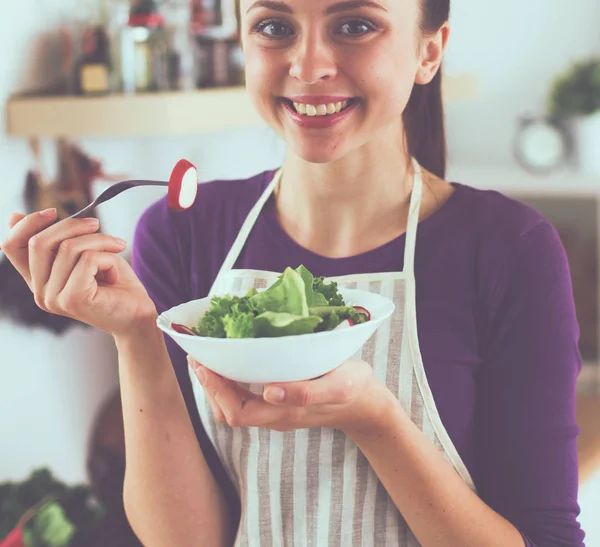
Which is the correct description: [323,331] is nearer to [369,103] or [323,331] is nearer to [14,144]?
[369,103]

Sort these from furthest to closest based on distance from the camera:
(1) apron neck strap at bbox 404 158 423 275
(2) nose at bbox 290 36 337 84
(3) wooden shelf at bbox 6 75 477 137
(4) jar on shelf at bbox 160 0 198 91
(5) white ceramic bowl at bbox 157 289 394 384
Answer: (4) jar on shelf at bbox 160 0 198 91 → (3) wooden shelf at bbox 6 75 477 137 → (1) apron neck strap at bbox 404 158 423 275 → (2) nose at bbox 290 36 337 84 → (5) white ceramic bowl at bbox 157 289 394 384

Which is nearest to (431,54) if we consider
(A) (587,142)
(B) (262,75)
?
(B) (262,75)

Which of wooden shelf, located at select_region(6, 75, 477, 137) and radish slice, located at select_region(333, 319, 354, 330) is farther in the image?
wooden shelf, located at select_region(6, 75, 477, 137)

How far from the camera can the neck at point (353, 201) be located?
1.13 meters

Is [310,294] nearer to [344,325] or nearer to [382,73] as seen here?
[344,325]

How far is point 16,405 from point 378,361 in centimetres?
123

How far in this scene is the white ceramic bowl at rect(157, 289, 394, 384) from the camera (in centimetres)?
73

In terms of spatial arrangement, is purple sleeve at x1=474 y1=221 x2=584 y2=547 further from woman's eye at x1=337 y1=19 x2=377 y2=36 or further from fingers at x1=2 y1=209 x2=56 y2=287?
fingers at x1=2 y1=209 x2=56 y2=287

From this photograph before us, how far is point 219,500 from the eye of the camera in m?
1.13

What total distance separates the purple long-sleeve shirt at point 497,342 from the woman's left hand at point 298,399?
0.71 ft

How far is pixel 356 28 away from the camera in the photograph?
99 cm

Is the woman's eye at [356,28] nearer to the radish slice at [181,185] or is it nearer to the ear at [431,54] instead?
the ear at [431,54]

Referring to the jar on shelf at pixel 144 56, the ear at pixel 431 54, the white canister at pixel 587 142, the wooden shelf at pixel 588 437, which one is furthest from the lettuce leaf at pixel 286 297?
the white canister at pixel 587 142

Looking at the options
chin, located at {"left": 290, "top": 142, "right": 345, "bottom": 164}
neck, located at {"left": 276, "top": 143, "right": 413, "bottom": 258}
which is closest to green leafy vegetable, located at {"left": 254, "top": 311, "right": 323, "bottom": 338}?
chin, located at {"left": 290, "top": 142, "right": 345, "bottom": 164}
